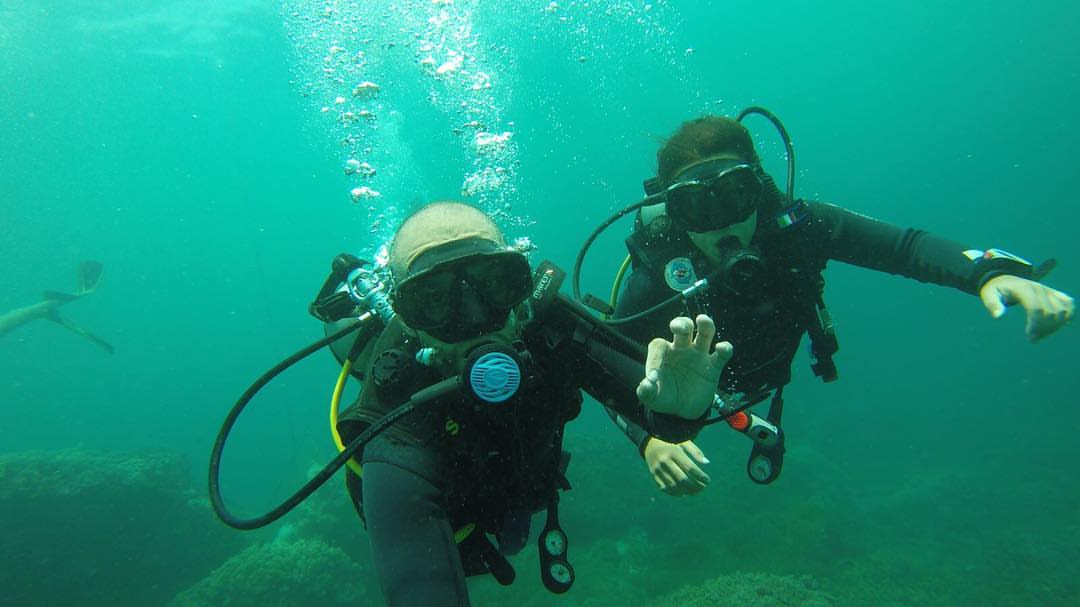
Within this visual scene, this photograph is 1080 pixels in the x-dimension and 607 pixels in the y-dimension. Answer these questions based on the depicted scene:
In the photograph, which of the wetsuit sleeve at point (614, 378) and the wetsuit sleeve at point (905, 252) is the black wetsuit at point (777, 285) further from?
the wetsuit sleeve at point (614, 378)

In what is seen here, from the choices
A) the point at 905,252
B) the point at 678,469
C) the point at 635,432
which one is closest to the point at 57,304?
the point at 635,432

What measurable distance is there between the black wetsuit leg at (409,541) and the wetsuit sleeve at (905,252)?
133 inches

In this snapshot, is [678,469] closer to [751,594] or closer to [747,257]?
[747,257]

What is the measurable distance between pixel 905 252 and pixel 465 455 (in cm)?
346

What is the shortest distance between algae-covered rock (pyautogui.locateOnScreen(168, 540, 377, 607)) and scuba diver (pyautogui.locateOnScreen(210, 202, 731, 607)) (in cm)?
951

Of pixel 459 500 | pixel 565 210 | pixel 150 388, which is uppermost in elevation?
pixel 565 210

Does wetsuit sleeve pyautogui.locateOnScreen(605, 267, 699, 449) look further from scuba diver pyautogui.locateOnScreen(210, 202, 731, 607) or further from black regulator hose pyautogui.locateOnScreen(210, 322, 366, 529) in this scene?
black regulator hose pyautogui.locateOnScreen(210, 322, 366, 529)

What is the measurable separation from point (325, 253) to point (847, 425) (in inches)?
5311

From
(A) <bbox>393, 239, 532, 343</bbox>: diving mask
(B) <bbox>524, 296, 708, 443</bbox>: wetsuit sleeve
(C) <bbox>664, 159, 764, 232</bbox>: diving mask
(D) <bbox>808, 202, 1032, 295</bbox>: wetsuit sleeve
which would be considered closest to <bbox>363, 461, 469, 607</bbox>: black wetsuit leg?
(A) <bbox>393, 239, 532, 343</bbox>: diving mask

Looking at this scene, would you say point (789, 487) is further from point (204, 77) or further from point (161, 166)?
point (161, 166)

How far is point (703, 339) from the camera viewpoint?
5.96ft

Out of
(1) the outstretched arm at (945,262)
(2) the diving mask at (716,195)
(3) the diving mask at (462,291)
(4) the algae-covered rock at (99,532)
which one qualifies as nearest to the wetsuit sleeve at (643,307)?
(2) the diving mask at (716,195)

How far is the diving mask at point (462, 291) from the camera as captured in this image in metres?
2.32

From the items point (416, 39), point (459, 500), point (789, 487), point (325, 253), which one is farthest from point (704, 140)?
point (325, 253)
